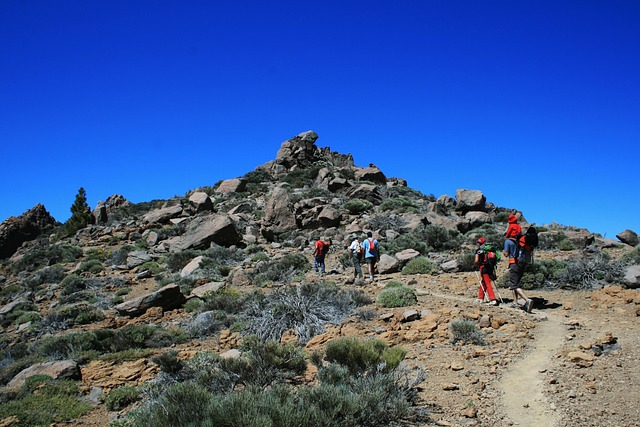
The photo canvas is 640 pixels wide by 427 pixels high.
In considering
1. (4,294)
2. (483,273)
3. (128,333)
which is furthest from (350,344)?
(4,294)

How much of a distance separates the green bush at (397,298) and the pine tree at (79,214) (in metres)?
33.8

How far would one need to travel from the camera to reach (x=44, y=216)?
4781cm

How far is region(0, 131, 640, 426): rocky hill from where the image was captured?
4.92m

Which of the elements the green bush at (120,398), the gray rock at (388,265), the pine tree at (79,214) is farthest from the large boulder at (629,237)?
the pine tree at (79,214)

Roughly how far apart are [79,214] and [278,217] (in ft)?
77.6

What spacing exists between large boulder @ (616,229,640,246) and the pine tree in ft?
125

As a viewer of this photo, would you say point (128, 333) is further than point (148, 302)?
No

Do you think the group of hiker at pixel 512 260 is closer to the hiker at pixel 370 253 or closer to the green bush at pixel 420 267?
the green bush at pixel 420 267

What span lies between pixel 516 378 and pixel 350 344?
220 cm

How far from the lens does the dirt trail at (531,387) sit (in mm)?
4504

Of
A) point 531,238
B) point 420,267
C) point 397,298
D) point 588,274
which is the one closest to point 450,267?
point 420,267

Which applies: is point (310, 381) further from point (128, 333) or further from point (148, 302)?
point (148, 302)

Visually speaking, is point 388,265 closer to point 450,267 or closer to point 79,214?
point 450,267

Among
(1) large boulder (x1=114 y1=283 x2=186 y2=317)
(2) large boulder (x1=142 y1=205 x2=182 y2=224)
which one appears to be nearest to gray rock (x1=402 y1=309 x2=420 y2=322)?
(1) large boulder (x1=114 y1=283 x2=186 y2=317)
